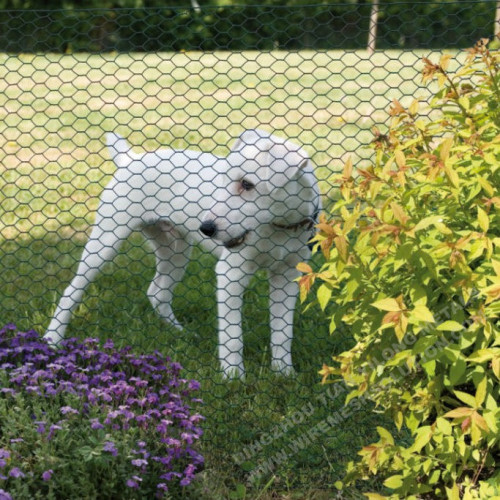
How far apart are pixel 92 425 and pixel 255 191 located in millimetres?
1196

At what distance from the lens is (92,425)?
2555 millimetres

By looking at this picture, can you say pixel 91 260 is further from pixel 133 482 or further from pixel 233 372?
pixel 133 482

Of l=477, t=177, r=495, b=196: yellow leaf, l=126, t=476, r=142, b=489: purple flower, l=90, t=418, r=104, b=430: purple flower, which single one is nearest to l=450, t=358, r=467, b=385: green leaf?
l=477, t=177, r=495, b=196: yellow leaf

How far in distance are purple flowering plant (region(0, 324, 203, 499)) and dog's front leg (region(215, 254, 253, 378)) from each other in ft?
1.15

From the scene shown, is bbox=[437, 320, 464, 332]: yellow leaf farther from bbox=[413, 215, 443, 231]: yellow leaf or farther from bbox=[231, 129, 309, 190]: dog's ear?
bbox=[231, 129, 309, 190]: dog's ear

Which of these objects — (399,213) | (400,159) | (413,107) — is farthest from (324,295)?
(413,107)

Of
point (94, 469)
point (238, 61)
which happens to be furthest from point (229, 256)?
point (238, 61)

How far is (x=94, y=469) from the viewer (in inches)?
99.3

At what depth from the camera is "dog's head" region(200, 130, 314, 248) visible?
323 centimetres

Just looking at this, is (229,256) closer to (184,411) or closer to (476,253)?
(184,411)

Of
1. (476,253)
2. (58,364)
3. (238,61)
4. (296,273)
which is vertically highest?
(238,61)

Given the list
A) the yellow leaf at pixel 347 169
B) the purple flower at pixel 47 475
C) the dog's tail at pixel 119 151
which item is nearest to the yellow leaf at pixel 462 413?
the yellow leaf at pixel 347 169

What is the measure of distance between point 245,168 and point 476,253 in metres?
1.33

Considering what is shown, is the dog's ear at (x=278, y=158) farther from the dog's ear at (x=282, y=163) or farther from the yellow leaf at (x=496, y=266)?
the yellow leaf at (x=496, y=266)
